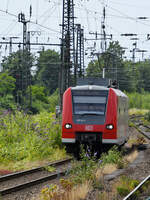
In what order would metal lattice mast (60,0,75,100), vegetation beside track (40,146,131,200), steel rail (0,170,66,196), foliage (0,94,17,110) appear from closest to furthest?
1. vegetation beside track (40,146,131,200)
2. steel rail (0,170,66,196)
3. metal lattice mast (60,0,75,100)
4. foliage (0,94,17,110)

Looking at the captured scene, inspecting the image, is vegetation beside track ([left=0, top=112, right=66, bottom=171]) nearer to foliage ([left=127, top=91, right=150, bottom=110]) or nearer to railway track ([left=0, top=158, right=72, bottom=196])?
railway track ([left=0, top=158, right=72, bottom=196])

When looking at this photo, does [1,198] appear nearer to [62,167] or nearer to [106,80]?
[62,167]

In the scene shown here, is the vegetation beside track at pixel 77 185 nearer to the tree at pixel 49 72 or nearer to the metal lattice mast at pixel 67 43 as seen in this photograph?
the metal lattice mast at pixel 67 43

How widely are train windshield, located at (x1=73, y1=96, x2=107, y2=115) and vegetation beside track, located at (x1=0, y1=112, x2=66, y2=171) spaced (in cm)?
182

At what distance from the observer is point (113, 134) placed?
14328 mm

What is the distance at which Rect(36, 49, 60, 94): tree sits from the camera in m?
94.1

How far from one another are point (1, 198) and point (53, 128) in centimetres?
820

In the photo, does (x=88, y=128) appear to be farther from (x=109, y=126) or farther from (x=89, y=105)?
(x=89, y=105)

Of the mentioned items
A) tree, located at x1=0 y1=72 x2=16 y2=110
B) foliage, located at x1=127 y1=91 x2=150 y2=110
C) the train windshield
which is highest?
the train windshield

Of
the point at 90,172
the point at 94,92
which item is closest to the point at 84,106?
the point at 94,92

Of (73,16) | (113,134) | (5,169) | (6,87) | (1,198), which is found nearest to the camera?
(1,198)

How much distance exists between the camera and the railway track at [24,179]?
9.70m

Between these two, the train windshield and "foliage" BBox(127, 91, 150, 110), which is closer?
the train windshield

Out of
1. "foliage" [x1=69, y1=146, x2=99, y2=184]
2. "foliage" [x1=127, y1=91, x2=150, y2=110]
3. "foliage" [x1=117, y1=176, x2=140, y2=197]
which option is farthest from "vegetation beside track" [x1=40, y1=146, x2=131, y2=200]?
"foliage" [x1=127, y1=91, x2=150, y2=110]
